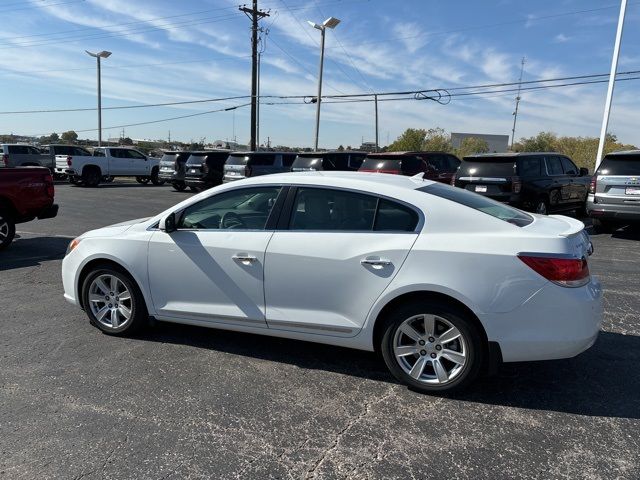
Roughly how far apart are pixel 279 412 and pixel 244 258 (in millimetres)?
1214

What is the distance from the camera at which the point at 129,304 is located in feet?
14.8

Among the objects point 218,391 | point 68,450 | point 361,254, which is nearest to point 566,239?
point 361,254

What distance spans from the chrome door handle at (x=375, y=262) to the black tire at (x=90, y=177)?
2386cm

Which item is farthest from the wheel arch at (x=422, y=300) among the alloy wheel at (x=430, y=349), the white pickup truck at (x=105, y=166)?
the white pickup truck at (x=105, y=166)

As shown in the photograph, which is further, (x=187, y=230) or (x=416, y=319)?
(x=187, y=230)

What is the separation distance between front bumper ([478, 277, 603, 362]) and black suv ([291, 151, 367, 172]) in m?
13.2

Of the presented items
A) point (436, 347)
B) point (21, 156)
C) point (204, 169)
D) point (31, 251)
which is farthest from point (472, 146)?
point (436, 347)

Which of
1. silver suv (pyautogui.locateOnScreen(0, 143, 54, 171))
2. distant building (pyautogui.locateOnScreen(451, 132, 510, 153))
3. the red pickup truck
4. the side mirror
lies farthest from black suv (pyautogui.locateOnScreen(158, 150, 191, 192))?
distant building (pyautogui.locateOnScreen(451, 132, 510, 153))

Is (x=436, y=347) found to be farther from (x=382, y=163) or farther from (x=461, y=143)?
(x=461, y=143)

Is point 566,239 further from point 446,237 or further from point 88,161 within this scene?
point 88,161

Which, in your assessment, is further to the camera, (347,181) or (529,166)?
(529,166)

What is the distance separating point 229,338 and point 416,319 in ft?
6.27

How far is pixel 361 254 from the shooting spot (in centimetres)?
356

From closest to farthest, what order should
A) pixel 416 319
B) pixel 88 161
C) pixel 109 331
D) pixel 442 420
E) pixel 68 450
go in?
pixel 68 450, pixel 442 420, pixel 416 319, pixel 109 331, pixel 88 161
